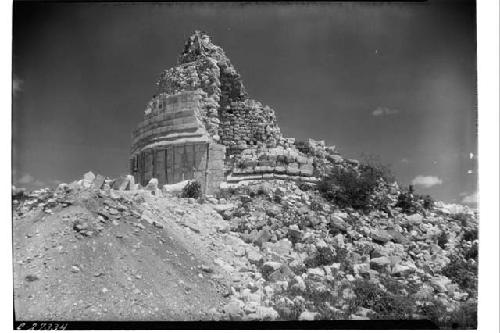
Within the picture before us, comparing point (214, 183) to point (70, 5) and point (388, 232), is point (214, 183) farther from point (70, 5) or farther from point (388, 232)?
point (70, 5)

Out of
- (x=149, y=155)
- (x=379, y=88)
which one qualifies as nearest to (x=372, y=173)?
(x=379, y=88)

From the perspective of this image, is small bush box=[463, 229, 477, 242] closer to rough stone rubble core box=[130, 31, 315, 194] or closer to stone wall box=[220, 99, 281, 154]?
rough stone rubble core box=[130, 31, 315, 194]

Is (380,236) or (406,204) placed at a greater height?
(406,204)

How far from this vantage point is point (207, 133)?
11797mm

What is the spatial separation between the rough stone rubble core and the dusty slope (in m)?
2.81

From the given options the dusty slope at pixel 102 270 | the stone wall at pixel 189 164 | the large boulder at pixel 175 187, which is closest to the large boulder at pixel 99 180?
the stone wall at pixel 189 164

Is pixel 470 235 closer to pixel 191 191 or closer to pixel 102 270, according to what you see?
pixel 191 191

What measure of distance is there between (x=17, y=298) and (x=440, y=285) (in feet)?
22.9

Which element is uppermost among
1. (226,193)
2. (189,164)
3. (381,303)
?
(189,164)

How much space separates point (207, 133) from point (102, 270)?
4.43 metres

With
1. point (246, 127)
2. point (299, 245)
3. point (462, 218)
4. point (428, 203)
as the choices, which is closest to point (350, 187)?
point (428, 203)

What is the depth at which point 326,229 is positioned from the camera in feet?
33.8

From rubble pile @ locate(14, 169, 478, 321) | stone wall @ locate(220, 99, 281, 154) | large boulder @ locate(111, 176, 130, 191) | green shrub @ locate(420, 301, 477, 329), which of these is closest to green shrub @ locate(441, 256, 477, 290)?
rubble pile @ locate(14, 169, 478, 321)

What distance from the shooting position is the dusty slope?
8.02 m
